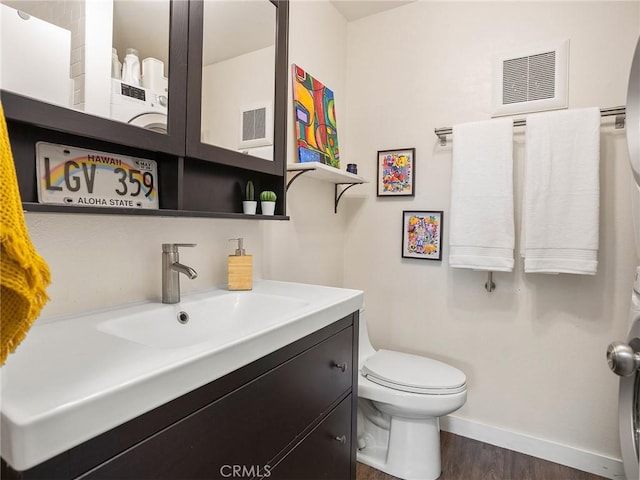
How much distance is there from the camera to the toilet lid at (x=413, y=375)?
60.8 inches

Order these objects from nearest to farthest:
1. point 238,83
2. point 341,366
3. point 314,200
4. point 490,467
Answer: point 341,366, point 238,83, point 490,467, point 314,200

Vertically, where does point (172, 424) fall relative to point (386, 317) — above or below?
above

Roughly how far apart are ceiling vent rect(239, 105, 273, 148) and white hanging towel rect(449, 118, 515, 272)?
39.3 inches

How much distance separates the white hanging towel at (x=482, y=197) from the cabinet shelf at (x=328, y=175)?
534 millimetres

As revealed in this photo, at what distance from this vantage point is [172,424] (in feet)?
2.10

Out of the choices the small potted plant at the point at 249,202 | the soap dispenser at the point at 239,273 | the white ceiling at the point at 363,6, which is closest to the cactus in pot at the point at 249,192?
the small potted plant at the point at 249,202

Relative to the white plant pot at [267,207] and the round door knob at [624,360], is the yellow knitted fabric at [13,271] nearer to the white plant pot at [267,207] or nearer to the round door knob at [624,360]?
the white plant pot at [267,207]

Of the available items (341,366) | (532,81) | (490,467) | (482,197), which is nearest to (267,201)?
(341,366)

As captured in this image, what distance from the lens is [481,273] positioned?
6.30 feet

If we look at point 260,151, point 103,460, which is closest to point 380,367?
point 260,151

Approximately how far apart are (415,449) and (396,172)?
142cm

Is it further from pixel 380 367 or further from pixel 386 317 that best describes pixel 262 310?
pixel 386 317

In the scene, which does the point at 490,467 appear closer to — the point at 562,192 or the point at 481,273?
the point at 481,273

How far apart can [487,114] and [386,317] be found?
1253 mm
